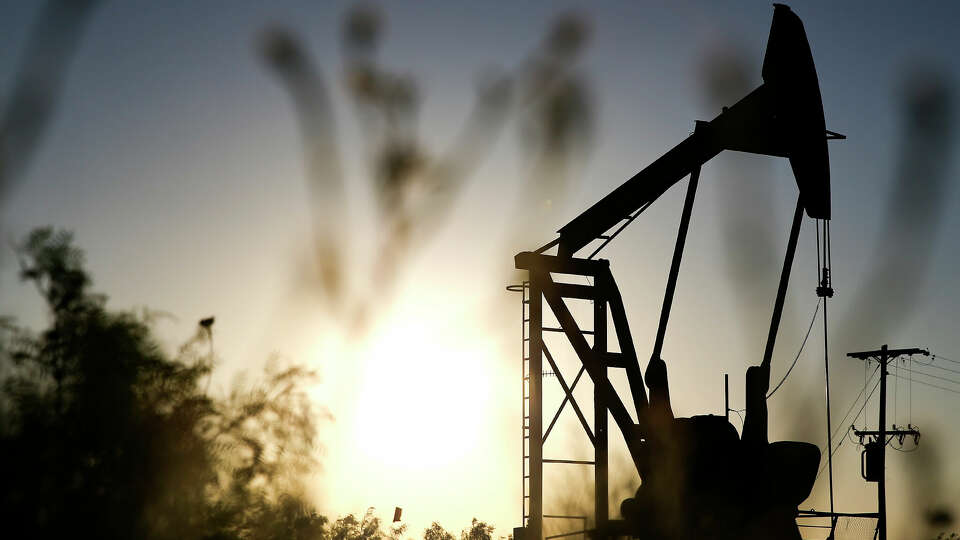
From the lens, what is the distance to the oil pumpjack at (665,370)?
13086 millimetres

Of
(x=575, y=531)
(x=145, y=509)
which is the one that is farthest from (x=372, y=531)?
(x=145, y=509)

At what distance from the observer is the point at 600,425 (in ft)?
55.5

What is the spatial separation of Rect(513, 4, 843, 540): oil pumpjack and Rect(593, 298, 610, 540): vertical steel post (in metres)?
0.02

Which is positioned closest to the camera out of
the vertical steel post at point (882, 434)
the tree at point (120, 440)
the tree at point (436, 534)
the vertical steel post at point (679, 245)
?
the tree at point (120, 440)

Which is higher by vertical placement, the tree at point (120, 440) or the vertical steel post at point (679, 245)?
the vertical steel post at point (679, 245)

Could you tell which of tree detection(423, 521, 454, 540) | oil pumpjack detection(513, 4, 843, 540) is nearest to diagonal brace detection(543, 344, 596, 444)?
oil pumpjack detection(513, 4, 843, 540)

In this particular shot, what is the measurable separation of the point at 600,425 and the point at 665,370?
2.74 meters

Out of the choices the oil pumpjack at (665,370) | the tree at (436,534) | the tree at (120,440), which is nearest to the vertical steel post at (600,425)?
the oil pumpjack at (665,370)

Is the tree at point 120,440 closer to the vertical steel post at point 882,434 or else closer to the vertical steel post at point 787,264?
the vertical steel post at point 787,264

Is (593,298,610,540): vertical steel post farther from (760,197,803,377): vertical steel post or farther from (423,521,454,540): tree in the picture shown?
(423,521,454,540): tree

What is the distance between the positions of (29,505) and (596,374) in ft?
30.2

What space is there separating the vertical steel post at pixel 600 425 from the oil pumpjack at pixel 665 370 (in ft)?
0.07

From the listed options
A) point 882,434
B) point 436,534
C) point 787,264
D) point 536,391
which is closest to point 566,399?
point 536,391

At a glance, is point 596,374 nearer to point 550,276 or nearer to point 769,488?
point 550,276
